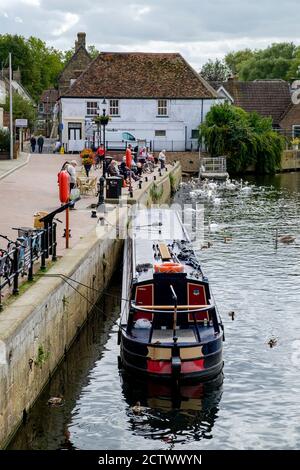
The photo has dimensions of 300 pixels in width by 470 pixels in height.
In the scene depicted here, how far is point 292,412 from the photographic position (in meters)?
17.6

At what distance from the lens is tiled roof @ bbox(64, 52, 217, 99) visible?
71.9 meters

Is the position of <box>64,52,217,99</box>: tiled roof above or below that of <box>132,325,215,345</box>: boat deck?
above

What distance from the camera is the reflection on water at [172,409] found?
16672mm

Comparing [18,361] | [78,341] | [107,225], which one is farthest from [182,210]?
[18,361]

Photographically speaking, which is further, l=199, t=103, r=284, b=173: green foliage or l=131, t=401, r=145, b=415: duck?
l=199, t=103, r=284, b=173: green foliage

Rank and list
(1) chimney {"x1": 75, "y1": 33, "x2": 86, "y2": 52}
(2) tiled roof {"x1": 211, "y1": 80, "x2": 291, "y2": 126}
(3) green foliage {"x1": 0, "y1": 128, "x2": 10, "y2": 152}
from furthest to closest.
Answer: (1) chimney {"x1": 75, "y1": 33, "x2": 86, "y2": 52}, (2) tiled roof {"x1": 211, "y1": 80, "x2": 291, "y2": 126}, (3) green foliage {"x1": 0, "y1": 128, "x2": 10, "y2": 152}

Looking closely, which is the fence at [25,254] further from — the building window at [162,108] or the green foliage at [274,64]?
the green foliage at [274,64]

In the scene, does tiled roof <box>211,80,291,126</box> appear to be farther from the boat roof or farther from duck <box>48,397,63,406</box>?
duck <box>48,397,63,406</box>

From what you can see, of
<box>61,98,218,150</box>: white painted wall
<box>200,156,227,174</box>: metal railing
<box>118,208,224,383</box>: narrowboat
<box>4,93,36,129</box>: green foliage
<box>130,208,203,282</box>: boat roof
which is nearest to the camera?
<box>118,208,224,383</box>: narrowboat

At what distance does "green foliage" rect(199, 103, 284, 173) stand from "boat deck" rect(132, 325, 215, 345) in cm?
5048

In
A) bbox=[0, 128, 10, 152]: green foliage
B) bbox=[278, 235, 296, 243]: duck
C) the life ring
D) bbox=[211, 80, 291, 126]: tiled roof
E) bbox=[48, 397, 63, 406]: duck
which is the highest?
bbox=[211, 80, 291, 126]: tiled roof

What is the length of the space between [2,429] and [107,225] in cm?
1427

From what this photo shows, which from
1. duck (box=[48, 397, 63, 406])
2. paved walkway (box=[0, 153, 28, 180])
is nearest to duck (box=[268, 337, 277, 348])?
duck (box=[48, 397, 63, 406])

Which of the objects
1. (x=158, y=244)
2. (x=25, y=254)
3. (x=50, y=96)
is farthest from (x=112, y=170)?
(x=50, y=96)
